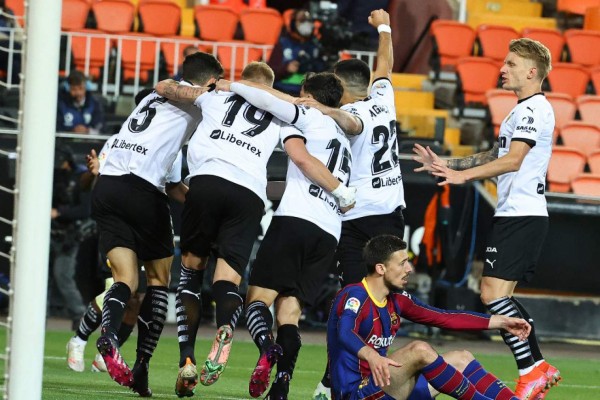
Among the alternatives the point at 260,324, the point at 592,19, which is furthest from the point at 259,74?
the point at 592,19

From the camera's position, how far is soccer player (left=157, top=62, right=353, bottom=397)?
7.07 m

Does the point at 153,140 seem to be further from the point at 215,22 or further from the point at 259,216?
the point at 215,22

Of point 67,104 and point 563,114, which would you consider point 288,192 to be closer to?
point 67,104

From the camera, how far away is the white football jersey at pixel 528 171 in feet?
24.4

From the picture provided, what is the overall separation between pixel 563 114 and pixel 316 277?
864 cm

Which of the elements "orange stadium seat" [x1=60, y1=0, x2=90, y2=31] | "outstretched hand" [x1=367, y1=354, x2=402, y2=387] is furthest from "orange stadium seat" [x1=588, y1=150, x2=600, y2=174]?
"outstretched hand" [x1=367, y1=354, x2=402, y2=387]

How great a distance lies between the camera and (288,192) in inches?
283

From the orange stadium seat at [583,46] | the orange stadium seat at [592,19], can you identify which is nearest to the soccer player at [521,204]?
the orange stadium seat at [583,46]

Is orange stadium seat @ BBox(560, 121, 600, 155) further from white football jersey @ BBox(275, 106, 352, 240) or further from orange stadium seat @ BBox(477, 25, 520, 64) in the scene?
white football jersey @ BBox(275, 106, 352, 240)

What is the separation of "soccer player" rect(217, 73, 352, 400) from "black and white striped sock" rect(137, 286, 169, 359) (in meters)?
0.67

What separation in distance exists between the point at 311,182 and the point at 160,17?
9384 mm

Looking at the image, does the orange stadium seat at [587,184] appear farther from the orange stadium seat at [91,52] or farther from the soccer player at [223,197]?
the soccer player at [223,197]

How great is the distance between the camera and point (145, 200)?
7.44 metres

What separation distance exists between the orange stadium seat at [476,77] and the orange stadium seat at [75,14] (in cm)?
458
